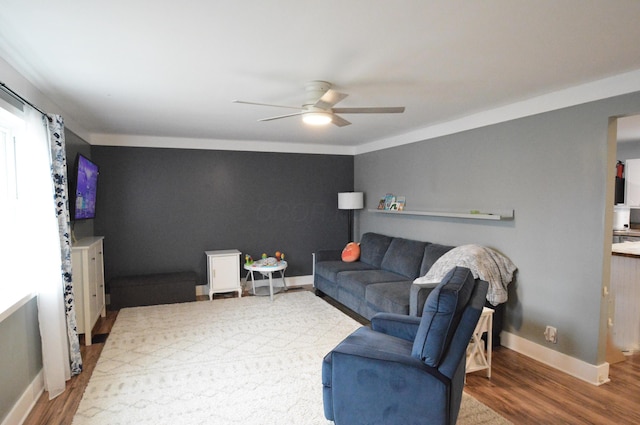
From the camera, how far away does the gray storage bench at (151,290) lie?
16.5 feet

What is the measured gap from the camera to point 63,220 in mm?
3094

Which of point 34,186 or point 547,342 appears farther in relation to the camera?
point 547,342

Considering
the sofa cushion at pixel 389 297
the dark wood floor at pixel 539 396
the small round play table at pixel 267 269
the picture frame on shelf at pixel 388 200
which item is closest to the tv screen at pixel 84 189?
the dark wood floor at pixel 539 396

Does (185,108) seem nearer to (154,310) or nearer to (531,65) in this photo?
(154,310)

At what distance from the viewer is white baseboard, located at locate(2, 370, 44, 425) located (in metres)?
2.36

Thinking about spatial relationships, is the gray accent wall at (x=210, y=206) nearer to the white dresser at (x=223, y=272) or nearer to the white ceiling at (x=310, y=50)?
the white dresser at (x=223, y=272)

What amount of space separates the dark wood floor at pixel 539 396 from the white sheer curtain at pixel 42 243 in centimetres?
28

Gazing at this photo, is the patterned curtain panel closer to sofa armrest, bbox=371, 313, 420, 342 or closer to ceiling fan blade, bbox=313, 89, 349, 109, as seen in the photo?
ceiling fan blade, bbox=313, 89, 349, 109

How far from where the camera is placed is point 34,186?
9.09 ft

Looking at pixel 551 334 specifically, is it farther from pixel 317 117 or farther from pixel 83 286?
pixel 83 286

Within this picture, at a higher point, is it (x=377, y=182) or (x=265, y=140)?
(x=265, y=140)

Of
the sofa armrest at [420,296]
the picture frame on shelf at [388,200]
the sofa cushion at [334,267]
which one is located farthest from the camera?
the picture frame on shelf at [388,200]

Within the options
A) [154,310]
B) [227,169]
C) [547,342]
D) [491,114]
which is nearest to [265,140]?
[227,169]

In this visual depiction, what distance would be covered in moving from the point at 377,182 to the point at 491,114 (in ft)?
7.92
